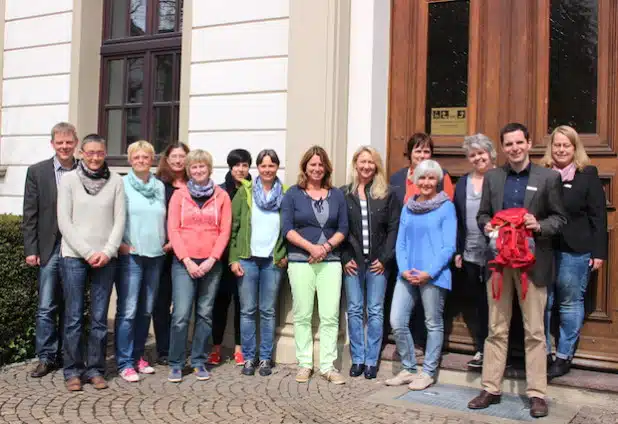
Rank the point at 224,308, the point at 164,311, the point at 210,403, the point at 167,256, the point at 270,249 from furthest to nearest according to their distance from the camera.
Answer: the point at 224,308
the point at 164,311
the point at 167,256
the point at 270,249
the point at 210,403

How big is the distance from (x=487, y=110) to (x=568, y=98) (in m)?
0.64

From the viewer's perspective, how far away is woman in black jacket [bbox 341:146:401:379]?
5.44 metres

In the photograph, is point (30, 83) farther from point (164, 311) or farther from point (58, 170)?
point (164, 311)

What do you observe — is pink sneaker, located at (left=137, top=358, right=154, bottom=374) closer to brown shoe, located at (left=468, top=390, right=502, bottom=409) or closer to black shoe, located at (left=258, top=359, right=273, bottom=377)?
black shoe, located at (left=258, top=359, right=273, bottom=377)

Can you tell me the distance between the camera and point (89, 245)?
16.5ft

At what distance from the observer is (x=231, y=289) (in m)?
5.96

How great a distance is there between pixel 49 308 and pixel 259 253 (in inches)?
68.4

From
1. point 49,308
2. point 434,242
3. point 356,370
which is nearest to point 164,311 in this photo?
point 49,308

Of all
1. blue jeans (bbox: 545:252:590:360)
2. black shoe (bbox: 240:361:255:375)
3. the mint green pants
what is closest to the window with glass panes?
the mint green pants

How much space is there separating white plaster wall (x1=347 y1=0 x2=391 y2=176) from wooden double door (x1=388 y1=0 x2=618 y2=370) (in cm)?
10

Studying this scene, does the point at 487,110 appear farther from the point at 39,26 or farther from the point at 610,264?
the point at 39,26

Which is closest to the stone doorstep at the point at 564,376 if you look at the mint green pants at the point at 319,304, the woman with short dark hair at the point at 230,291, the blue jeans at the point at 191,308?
the mint green pants at the point at 319,304

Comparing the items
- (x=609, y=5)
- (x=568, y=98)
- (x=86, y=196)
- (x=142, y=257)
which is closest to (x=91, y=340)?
(x=142, y=257)

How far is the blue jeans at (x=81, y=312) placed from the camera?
5133 mm
